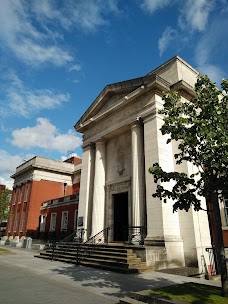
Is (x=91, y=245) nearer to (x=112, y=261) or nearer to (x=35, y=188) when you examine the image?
(x=112, y=261)

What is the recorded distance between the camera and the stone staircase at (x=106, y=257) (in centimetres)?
980

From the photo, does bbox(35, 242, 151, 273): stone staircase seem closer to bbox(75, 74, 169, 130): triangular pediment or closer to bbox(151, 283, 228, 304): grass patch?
bbox(151, 283, 228, 304): grass patch

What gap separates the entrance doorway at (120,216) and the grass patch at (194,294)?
30.3 ft

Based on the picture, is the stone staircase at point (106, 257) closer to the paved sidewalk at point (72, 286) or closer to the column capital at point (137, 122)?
the paved sidewalk at point (72, 286)

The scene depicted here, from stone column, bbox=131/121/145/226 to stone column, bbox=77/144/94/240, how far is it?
464 centimetres

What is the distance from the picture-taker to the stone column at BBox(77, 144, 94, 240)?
55.0ft

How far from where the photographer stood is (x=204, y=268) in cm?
1124

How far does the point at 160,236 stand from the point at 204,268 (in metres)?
2.43

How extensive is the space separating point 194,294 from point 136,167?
8.85m

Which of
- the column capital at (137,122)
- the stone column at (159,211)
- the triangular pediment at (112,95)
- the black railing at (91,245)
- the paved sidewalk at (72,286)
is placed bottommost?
the paved sidewalk at (72,286)

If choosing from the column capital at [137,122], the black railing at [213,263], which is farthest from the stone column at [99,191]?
the black railing at [213,263]

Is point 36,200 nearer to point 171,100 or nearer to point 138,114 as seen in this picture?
point 138,114

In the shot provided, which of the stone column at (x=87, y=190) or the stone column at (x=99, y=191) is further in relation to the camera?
the stone column at (x=87, y=190)

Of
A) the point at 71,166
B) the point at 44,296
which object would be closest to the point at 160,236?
the point at 44,296
